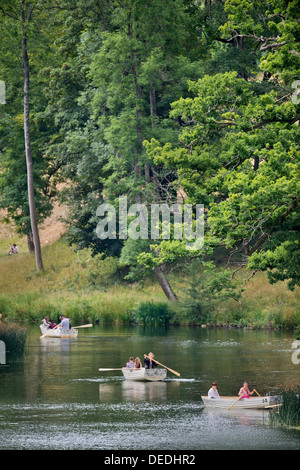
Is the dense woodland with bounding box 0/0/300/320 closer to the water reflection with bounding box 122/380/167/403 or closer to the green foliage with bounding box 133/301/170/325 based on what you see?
the green foliage with bounding box 133/301/170/325

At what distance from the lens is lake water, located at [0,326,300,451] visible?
20875mm

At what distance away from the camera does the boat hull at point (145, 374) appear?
3120 centimetres

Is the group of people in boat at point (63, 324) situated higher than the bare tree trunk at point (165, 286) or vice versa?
the bare tree trunk at point (165, 286)

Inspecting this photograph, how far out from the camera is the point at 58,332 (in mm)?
44844

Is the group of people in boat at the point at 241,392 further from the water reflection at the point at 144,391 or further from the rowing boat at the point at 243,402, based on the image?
the water reflection at the point at 144,391

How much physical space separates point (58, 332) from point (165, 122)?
17.1 m

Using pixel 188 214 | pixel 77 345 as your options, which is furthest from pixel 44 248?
pixel 188 214

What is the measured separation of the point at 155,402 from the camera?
2669 centimetres

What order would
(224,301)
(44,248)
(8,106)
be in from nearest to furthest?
(224,301) < (8,106) < (44,248)

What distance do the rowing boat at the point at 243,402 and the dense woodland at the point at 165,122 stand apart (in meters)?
4.56

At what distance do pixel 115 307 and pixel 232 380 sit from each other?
23.1 metres

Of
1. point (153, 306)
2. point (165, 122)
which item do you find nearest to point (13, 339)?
point (153, 306)

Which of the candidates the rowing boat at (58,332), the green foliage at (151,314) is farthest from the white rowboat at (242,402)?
the green foliage at (151,314)
